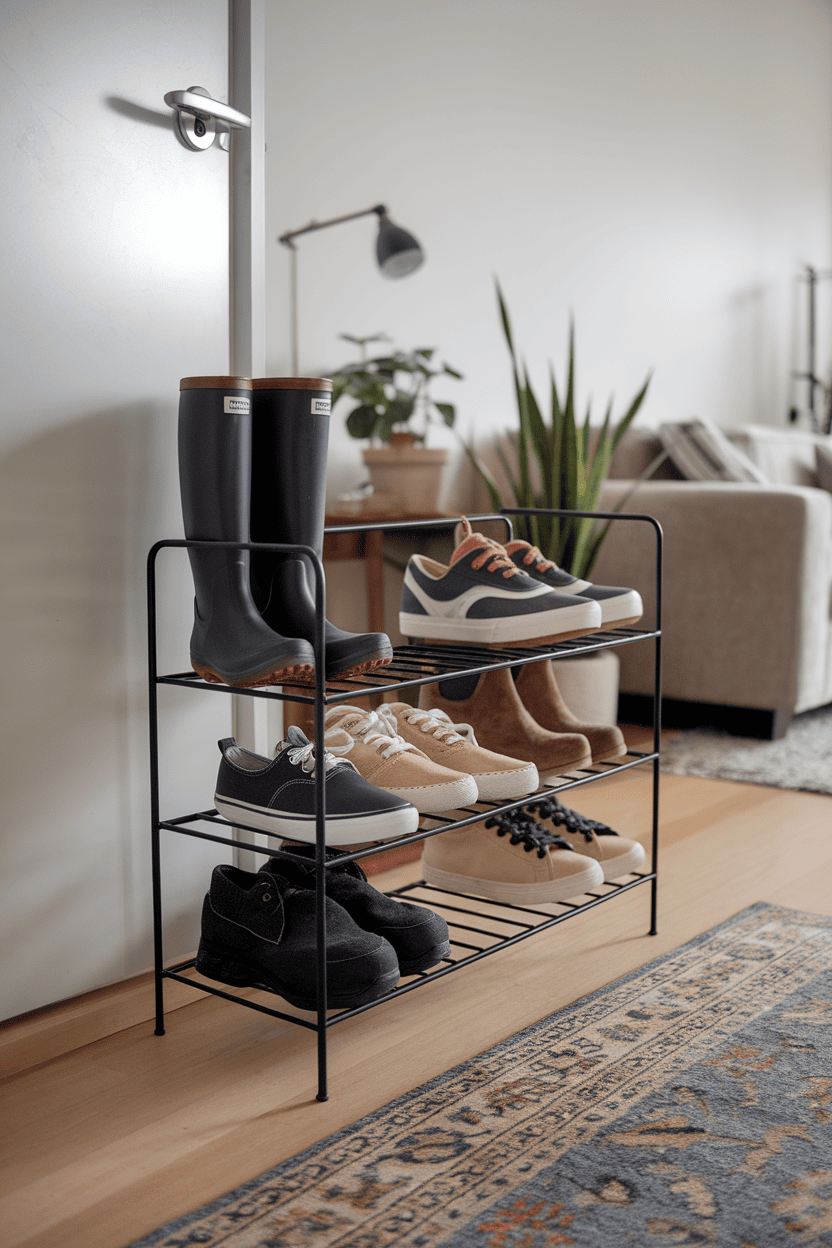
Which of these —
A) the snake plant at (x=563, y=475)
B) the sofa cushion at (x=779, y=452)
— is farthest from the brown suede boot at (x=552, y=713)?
the sofa cushion at (x=779, y=452)

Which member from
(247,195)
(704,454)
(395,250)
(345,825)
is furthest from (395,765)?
(704,454)

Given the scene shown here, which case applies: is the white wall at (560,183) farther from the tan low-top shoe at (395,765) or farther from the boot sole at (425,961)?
the boot sole at (425,961)

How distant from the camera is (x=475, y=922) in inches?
65.8

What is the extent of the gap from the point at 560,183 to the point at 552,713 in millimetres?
2326

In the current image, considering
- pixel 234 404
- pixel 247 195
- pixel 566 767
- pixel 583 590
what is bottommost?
pixel 566 767

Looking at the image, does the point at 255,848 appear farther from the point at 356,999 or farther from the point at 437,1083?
the point at 437,1083

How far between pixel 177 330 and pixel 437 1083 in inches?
36.4

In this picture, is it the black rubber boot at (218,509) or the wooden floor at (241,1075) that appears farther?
the black rubber boot at (218,509)

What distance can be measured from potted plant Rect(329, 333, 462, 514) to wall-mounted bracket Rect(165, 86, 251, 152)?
1095mm

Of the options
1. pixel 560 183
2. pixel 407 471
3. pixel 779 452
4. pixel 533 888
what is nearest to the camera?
pixel 533 888

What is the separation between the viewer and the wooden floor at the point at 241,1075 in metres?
1.01

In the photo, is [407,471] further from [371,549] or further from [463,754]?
[463,754]

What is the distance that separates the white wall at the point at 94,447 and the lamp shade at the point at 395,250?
113cm

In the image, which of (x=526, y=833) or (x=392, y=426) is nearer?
(x=526, y=833)
